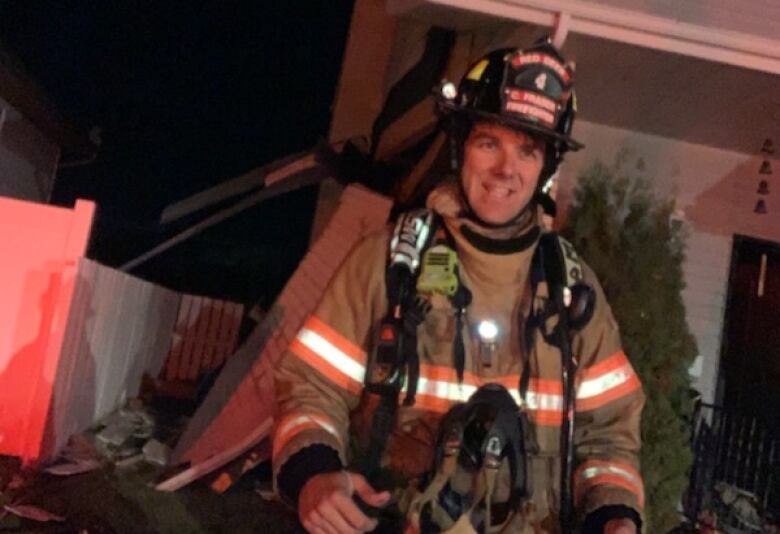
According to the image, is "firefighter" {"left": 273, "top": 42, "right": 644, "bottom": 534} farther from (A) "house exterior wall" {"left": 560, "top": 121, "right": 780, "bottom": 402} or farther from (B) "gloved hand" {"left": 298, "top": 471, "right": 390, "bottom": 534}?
(A) "house exterior wall" {"left": 560, "top": 121, "right": 780, "bottom": 402}

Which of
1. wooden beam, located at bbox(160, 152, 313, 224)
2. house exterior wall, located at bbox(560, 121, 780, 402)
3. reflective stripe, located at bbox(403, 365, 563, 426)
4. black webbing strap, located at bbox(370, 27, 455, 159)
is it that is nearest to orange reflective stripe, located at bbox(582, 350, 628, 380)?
reflective stripe, located at bbox(403, 365, 563, 426)

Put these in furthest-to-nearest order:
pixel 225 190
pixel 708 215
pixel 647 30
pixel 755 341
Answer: pixel 225 190 → pixel 755 341 → pixel 708 215 → pixel 647 30

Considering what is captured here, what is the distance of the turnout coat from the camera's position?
254 centimetres

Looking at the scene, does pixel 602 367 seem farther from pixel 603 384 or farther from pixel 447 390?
pixel 447 390

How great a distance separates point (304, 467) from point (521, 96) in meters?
1.33

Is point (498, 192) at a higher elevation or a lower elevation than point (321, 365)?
higher

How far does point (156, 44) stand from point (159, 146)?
3.14 metres

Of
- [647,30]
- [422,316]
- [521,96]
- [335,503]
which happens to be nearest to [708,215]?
[647,30]

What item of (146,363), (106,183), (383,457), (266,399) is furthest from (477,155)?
(106,183)

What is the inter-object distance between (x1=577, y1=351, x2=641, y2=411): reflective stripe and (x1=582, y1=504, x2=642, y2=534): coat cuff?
315 millimetres

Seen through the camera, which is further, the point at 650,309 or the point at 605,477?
the point at 650,309

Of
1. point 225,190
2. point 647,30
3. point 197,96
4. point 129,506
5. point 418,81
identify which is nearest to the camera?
point 129,506

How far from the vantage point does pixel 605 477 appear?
A: 8.51 feet

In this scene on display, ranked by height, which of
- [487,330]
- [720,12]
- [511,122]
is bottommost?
[487,330]
